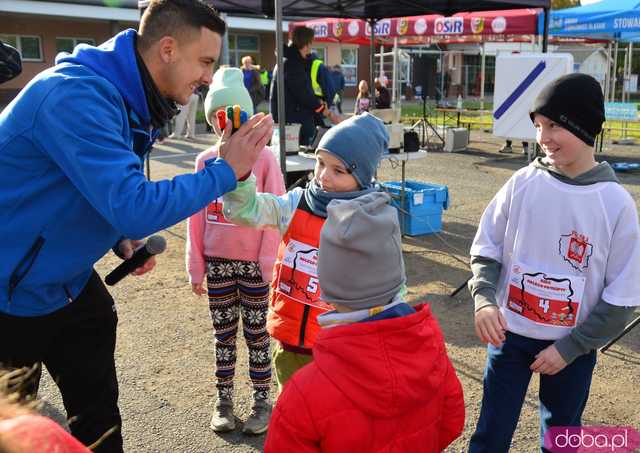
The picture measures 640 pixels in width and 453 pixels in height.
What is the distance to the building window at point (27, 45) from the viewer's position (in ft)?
87.5

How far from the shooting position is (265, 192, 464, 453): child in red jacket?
147 centimetres

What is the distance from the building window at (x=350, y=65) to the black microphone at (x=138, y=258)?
34645 millimetres

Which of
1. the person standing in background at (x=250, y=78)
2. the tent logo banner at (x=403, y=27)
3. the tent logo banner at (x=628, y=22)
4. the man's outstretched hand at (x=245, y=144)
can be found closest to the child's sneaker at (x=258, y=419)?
the man's outstretched hand at (x=245, y=144)

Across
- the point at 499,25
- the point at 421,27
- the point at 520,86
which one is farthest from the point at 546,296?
the point at 421,27

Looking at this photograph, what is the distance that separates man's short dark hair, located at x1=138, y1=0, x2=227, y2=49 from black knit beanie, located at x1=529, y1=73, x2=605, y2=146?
1.20 meters

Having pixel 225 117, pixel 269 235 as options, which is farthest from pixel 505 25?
pixel 225 117

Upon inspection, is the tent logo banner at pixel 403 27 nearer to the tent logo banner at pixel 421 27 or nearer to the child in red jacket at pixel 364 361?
the tent logo banner at pixel 421 27

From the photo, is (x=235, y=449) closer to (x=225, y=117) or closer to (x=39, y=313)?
(x=39, y=313)

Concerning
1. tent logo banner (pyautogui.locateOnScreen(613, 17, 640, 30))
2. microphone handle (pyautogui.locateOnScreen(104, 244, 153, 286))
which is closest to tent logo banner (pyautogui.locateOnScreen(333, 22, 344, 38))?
tent logo banner (pyautogui.locateOnScreen(613, 17, 640, 30))

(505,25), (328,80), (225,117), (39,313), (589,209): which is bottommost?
(39,313)

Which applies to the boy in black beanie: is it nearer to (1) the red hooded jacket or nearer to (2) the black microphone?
(1) the red hooded jacket

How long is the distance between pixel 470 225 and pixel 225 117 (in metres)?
5.72

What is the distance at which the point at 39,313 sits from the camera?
1.99 m

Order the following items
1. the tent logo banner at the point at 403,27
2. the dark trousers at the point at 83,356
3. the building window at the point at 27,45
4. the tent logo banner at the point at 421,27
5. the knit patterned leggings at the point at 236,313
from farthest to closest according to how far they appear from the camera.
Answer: the building window at the point at 27,45
the tent logo banner at the point at 403,27
the tent logo banner at the point at 421,27
the knit patterned leggings at the point at 236,313
the dark trousers at the point at 83,356
